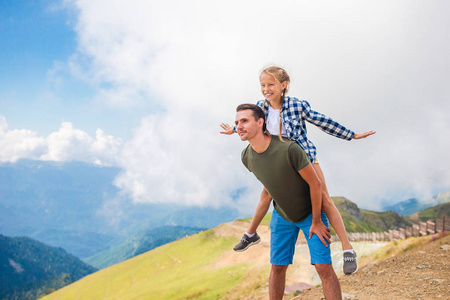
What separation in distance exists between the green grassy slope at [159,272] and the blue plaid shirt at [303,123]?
22.7 meters

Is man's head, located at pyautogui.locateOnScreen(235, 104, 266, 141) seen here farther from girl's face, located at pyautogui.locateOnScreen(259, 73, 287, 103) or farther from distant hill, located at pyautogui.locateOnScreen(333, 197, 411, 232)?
distant hill, located at pyautogui.locateOnScreen(333, 197, 411, 232)

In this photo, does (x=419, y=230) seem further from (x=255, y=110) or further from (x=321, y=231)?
(x=255, y=110)

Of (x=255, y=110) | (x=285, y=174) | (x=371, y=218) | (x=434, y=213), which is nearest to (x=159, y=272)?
(x=285, y=174)

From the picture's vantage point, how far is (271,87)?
4047 millimetres

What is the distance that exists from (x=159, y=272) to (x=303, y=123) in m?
44.5

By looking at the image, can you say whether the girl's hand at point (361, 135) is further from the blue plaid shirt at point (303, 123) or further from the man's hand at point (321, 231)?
the man's hand at point (321, 231)

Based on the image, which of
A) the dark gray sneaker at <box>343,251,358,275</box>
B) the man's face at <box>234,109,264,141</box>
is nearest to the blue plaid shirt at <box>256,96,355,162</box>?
the man's face at <box>234,109,264,141</box>

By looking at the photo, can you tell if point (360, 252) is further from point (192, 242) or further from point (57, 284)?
point (57, 284)

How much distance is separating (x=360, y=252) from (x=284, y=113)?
13367 mm

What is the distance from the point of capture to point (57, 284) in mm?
177500

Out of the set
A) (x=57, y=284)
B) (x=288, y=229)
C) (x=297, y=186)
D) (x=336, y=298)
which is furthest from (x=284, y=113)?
(x=57, y=284)

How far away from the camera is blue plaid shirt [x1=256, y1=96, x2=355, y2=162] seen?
3.88 meters

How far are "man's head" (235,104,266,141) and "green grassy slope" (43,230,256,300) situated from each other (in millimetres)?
22783

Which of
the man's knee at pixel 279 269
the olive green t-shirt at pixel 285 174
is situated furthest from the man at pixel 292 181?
the man's knee at pixel 279 269
